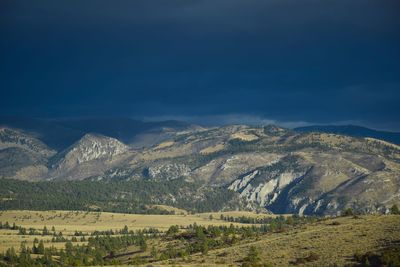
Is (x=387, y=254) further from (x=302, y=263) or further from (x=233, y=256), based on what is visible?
(x=233, y=256)

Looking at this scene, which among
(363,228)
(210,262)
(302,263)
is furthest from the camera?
(363,228)

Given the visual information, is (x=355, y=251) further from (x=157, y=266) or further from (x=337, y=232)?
(x=157, y=266)

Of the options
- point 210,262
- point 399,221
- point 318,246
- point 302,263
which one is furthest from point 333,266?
point 399,221

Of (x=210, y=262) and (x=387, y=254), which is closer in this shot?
(x=387, y=254)

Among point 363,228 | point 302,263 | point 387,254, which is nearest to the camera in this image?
point 387,254

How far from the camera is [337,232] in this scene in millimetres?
188875

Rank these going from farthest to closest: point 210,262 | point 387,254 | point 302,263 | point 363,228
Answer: point 363,228 < point 210,262 < point 302,263 < point 387,254

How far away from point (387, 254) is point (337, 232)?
45938 millimetres

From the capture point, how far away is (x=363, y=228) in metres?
188

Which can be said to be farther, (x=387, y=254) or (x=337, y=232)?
(x=337, y=232)

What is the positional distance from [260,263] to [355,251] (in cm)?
2241

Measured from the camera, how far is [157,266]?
165500 millimetres

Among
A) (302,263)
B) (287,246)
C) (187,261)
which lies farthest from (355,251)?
(187,261)

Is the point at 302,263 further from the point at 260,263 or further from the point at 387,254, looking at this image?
the point at 387,254
